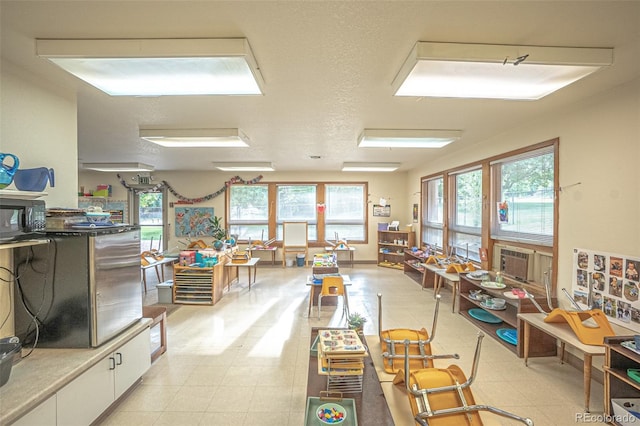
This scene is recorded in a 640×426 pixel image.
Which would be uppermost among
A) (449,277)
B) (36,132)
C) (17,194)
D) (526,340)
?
(36,132)

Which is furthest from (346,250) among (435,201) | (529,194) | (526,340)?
(526,340)

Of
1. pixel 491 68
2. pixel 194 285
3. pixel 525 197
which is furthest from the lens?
pixel 194 285

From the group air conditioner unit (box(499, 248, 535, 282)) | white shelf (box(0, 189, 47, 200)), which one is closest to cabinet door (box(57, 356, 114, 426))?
white shelf (box(0, 189, 47, 200))

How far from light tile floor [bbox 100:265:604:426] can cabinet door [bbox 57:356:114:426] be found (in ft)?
0.92

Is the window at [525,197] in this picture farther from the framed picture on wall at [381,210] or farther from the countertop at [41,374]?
the countertop at [41,374]

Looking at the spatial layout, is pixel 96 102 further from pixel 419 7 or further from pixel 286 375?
pixel 286 375

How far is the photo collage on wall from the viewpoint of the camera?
89.4 inches

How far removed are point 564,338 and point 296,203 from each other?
634 cm

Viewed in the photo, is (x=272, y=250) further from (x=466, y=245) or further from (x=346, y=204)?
(x=466, y=245)

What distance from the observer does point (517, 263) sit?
358 cm

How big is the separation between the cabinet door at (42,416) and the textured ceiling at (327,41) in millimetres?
2157

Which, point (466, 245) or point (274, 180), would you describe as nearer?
point (466, 245)

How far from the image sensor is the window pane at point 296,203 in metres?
7.79

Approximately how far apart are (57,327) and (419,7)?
3096 mm
